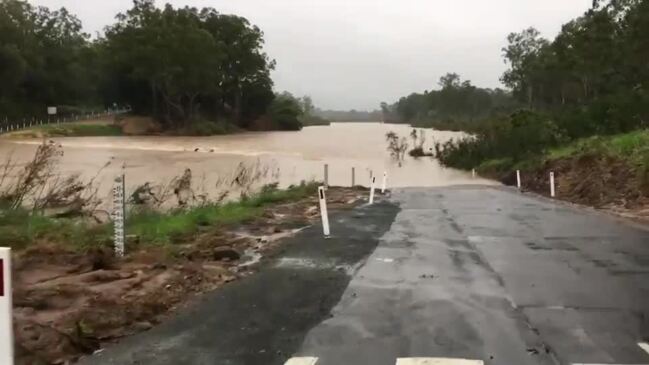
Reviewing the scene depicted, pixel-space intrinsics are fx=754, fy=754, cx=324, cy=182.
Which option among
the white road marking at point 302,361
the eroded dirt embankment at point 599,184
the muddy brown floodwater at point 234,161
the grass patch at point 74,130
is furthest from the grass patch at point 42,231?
the grass patch at point 74,130

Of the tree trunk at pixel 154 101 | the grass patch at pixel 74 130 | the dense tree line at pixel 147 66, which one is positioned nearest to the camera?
the grass patch at pixel 74 130

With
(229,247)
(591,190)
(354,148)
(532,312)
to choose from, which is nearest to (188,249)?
(229,247)

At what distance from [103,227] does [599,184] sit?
1785cm

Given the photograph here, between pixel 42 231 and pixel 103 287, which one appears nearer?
pixel 103 287

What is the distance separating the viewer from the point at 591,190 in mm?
25234

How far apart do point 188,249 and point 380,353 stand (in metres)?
6.37

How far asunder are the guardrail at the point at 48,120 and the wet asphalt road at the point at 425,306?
73069 mm

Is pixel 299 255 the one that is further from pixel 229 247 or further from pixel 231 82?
pixel 231 82

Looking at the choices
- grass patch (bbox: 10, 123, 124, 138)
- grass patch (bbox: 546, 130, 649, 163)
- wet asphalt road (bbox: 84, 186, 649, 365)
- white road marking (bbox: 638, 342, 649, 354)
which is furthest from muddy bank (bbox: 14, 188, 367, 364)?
grass patch (bbox: 10, 123, 124, 138)

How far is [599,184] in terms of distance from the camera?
25219 mm

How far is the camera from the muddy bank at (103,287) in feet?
21.8

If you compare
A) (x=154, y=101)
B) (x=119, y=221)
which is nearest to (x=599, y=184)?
(x=119, y=221)

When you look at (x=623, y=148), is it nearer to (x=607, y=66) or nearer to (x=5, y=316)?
(x=5, y=316)

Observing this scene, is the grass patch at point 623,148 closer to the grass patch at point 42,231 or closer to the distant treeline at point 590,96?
the distant treeline at point 590,96
